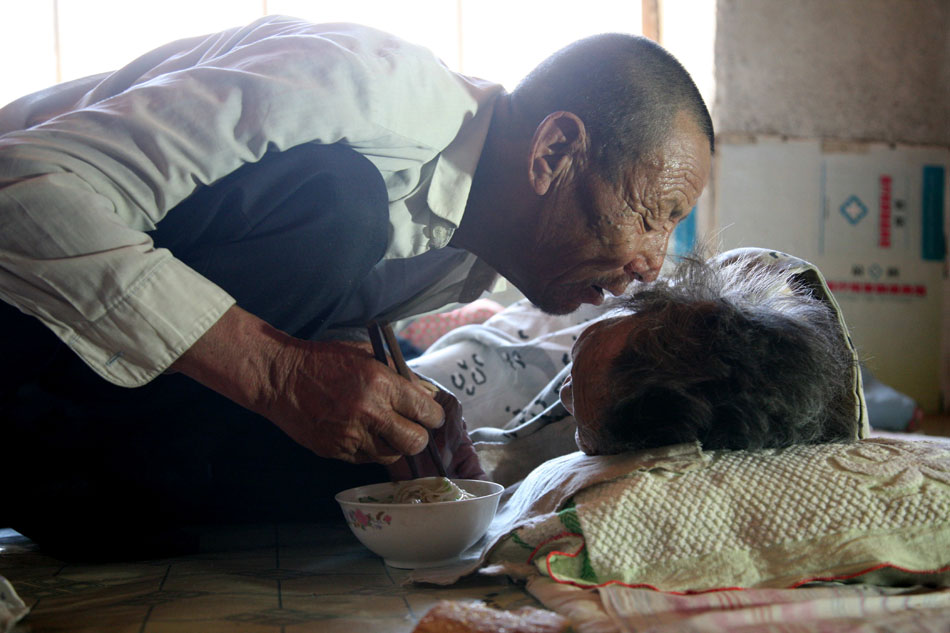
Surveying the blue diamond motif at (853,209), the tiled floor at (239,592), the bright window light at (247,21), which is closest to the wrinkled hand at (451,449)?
the tiled floor at (239,592)

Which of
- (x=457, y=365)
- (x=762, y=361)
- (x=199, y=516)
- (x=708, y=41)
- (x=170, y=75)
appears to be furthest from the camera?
(x=708, y=41)

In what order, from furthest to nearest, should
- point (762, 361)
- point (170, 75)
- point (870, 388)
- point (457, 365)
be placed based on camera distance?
1. point (870, 388)
2. point (457, 365)
3. point (170, 75)
4. point (762, 361)

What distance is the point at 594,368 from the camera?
137 cm

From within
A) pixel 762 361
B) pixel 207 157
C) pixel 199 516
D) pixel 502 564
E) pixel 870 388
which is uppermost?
pixel 207 157

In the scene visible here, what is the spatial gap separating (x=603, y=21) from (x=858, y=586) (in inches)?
153

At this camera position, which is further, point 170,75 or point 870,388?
point 870,388

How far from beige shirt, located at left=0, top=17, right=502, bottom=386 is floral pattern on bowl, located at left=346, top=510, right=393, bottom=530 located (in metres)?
0.40

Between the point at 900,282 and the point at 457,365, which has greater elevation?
the point at 457,365

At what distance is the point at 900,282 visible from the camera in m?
4.69

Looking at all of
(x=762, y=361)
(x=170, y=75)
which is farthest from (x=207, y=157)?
(x=762, y=361)

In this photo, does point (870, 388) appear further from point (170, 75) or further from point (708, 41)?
point (170, 75)

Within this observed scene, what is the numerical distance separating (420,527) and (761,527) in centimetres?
53

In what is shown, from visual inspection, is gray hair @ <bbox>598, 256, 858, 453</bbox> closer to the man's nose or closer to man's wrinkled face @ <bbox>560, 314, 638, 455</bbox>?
man's wrinkled face @ <bbox>560, 314, 638, 455</bbox>

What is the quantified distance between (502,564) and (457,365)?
3.60 ft
